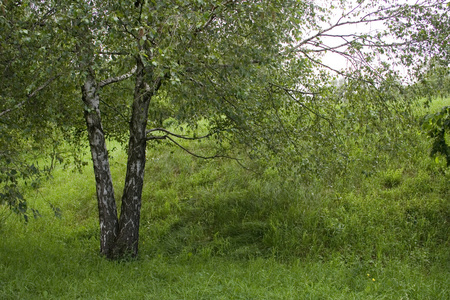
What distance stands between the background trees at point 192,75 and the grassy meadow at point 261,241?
93 cm

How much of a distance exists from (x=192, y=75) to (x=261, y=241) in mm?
4513

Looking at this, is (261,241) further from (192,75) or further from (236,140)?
(192,75)

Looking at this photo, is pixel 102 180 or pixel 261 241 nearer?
pixel 102 180

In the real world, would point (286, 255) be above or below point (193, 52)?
below

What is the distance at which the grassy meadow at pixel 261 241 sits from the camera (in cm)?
609

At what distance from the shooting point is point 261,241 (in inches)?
339

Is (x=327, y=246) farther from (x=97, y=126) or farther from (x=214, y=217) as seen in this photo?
(x=97, y=126)

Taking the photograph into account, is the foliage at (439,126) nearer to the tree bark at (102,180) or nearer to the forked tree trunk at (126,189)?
the forked tree trunk at (126,189)

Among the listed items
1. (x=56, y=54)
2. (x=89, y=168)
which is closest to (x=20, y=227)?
(x=89, y=168)

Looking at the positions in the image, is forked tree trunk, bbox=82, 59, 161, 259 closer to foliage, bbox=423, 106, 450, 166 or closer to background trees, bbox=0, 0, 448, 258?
background trees, bbox=0, 0, 448, 258

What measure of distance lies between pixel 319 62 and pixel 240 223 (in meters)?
4.33

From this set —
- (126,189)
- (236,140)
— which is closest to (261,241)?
(236,140)

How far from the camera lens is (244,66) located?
5.17 m

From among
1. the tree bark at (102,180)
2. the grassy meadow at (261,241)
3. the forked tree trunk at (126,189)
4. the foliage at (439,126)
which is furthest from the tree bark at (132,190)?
the foliage at (439,126)
